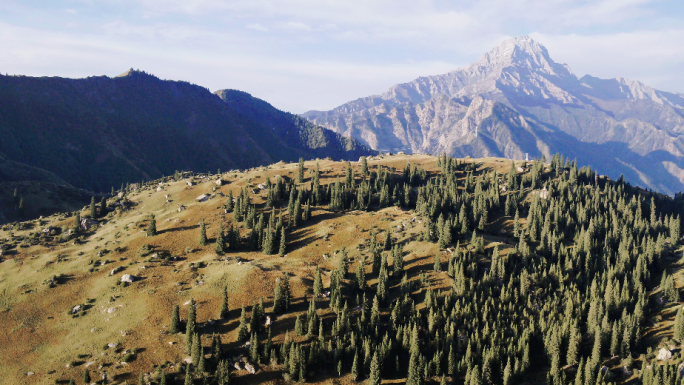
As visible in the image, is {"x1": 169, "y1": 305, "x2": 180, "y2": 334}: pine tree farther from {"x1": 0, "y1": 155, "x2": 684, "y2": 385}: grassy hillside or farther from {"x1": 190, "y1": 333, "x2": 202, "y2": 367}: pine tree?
{"x1": 190, "y1": 333, "x2": 202, "y2": 367}: pine tree

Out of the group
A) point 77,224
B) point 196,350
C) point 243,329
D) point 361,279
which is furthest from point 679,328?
point 77,224

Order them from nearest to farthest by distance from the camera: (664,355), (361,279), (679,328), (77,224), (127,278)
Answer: (664,355)
(679,328)
(361,279)
(127,278)
(77,224)

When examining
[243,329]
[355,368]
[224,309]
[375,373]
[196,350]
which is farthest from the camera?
[224,309]

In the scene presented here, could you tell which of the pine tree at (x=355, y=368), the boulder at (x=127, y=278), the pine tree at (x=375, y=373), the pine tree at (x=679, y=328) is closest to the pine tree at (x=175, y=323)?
the boulder at (x=127, y=278)

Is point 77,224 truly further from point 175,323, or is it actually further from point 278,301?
point 278,301

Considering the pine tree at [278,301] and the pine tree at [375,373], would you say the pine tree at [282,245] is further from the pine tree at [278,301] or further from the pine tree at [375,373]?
the pine tree at [375,373]

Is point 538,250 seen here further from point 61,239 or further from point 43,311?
point 61,239

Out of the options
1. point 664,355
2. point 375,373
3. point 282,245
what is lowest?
point 664,355
